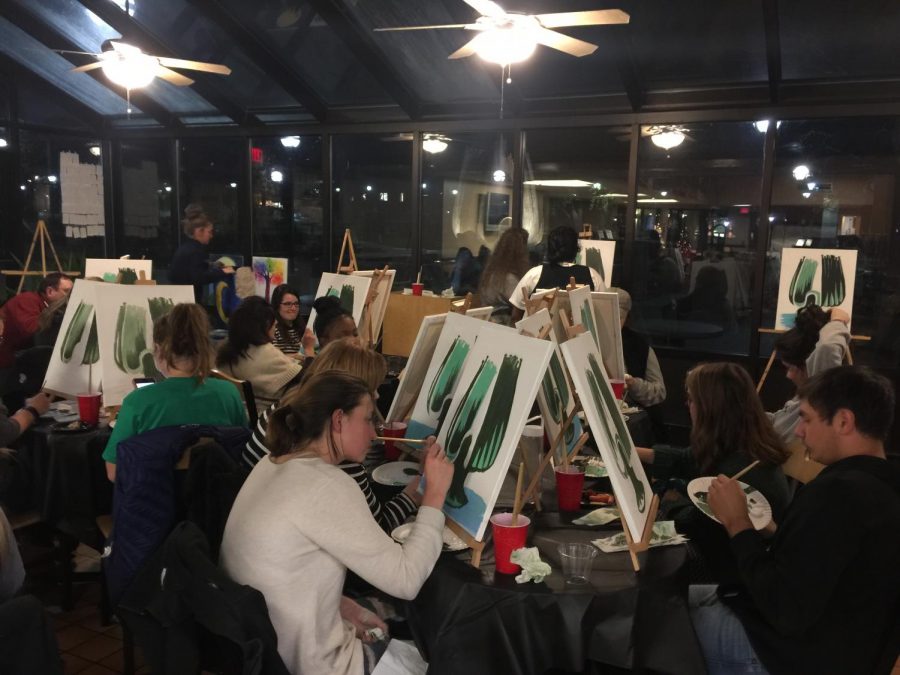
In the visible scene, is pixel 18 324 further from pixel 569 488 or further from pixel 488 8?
pixel 569 488

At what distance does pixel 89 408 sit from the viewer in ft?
10.3

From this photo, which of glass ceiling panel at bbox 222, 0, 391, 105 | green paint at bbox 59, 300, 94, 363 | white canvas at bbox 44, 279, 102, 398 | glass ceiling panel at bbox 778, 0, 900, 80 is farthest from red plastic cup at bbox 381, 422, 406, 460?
glass ceiling panel at bbox 222, 0, 391, 105

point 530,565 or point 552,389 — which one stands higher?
point 552,389

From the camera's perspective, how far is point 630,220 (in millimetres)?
5926

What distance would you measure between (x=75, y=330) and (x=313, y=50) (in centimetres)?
369

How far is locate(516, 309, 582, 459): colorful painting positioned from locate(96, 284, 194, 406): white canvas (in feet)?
7.11

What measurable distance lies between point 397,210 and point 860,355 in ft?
13.5

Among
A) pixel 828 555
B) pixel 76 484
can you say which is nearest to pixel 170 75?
pixel 76 484

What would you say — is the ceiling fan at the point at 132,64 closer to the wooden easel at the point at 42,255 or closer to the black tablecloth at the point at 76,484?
the wooden easel at the point at 42,255

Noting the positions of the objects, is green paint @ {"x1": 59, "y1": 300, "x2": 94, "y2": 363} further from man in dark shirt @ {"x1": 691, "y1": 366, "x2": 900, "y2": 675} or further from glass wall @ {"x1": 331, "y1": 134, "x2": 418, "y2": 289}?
glass wall @ {"x1": 331, "y1": 134, "x2": 418, "y2": 289}

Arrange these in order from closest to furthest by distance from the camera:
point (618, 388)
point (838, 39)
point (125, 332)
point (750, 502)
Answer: point (750, 502)
point (618, 388)
point (125, 332)
point (838, 39)

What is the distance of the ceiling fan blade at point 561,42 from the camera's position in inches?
159

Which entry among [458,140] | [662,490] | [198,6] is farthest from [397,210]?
[662,490]

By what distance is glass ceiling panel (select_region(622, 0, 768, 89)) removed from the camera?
16.2 feet
